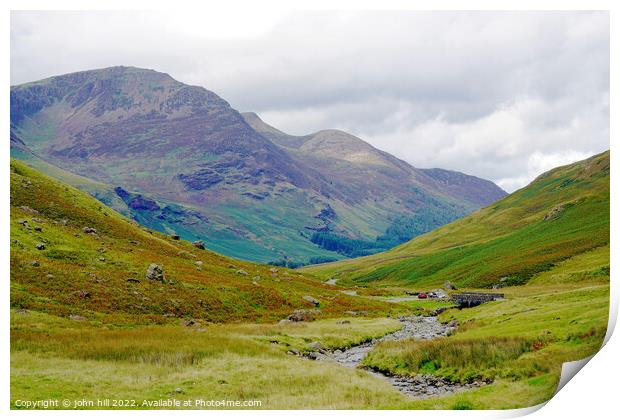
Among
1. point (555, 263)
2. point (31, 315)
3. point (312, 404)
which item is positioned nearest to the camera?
point (312, 404)

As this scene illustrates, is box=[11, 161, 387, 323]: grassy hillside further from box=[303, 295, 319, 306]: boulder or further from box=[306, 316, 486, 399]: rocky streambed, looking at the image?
box=[306, 316, 486, 399]: rocky streambed

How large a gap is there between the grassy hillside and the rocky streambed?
1441cm

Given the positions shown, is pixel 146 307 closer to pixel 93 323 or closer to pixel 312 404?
pixel 93 323

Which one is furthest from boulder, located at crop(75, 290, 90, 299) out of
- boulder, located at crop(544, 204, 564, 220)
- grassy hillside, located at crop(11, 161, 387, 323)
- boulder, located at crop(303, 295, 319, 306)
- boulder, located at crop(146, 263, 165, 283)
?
boulder, located at crop(544, 204, 564, 220)

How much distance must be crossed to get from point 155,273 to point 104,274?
20.8 ft

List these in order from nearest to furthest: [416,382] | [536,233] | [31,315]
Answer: [416,382] → [31,315] → [536,233]

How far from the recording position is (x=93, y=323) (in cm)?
4378

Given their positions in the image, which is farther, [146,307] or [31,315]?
[146,307]

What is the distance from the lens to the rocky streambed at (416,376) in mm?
34156

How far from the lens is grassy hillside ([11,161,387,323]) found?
47.5 m

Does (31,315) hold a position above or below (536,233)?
below

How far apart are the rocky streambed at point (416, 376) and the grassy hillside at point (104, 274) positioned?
14410 mm
